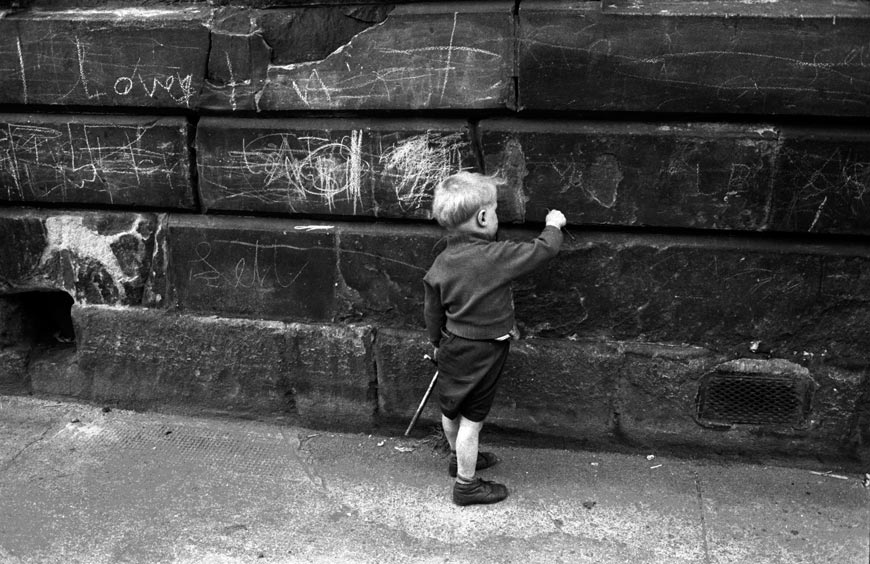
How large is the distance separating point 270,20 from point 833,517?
290cm

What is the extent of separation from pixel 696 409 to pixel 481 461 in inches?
35.6

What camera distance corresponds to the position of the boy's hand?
323 centimetres

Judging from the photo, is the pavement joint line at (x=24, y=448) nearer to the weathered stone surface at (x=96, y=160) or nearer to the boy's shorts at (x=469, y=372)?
the weathered stone surface at (x=96, y=160)

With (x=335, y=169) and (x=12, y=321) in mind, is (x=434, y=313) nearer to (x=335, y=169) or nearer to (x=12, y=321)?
(x=335, y=169)

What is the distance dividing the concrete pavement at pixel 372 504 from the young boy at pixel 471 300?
0.25 metres

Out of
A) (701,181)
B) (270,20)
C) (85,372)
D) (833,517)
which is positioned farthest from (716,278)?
(85,372)

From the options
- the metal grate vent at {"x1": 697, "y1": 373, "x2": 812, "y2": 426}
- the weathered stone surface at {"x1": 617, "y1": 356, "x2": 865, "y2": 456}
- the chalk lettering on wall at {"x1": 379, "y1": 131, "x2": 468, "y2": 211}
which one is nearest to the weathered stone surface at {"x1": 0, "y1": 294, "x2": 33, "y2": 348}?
the chalk lettering on wall at {"x1": 379, "y1": 131, "x2": 468, "y2": 211}

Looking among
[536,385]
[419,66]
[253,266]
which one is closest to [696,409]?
[536,385]

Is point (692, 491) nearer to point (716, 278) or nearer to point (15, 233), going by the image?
point (716, 278)

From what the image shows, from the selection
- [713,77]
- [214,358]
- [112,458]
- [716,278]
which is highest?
[713,77]

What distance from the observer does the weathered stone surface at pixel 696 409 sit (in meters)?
3.40

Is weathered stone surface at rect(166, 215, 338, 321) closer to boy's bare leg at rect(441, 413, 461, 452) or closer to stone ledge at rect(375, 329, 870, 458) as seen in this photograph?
stone ledge at rect(375, 329, 870, 458)

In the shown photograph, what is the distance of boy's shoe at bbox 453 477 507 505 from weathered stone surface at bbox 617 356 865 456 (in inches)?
25.7

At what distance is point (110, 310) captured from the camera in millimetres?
3955
